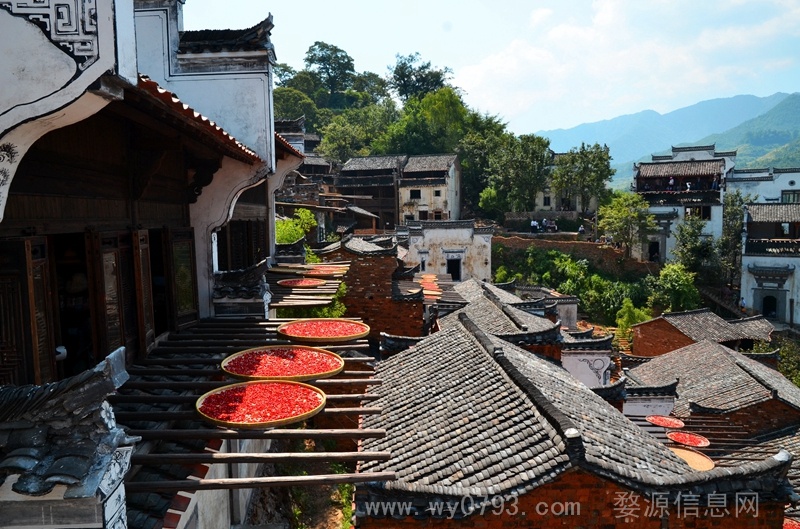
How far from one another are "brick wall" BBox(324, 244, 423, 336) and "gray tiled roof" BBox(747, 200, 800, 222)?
3425 centimetres

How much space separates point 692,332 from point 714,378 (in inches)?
318

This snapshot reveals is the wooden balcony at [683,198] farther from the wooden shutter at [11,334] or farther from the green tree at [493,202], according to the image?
the wooden shutter at [11,334]

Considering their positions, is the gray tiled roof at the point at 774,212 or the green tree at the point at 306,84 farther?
the green tree at the point at 306,84

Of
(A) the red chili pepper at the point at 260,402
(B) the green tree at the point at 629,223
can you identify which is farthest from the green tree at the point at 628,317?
(A) the red chili pepper at the point at 260,402

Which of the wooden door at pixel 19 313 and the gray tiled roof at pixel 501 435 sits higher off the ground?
the wooden door at pixel 19 313

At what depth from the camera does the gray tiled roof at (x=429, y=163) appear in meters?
45.0

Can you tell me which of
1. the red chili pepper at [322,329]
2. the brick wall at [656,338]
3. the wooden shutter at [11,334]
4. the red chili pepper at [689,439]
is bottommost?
the brick wall at [656,338]

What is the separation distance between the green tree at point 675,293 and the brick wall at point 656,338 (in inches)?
262

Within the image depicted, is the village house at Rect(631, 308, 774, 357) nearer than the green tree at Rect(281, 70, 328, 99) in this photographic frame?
Yes

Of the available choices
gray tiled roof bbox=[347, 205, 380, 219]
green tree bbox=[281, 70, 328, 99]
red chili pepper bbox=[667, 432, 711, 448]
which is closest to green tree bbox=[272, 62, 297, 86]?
green tree bbox=[281, 70, 328, 99]

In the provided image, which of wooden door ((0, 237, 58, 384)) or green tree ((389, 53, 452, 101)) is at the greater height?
green tree ((389, 53, 452, 101))

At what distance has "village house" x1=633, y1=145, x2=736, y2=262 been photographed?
1575 inches

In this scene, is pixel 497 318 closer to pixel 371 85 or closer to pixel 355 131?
pixel 355 131

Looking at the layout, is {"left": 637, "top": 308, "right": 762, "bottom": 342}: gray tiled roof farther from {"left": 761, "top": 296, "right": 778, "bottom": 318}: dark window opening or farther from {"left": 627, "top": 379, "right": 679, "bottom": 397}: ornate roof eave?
{"left": 627, "top": 379, "right": 679, "bottom": 397}: ornate roof eave
